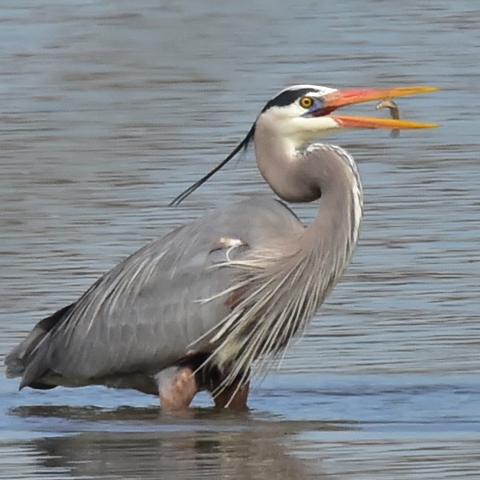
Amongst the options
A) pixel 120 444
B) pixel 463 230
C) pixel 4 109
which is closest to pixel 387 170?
pixel 463 230

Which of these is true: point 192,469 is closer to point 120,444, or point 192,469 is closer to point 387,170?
point 120,444

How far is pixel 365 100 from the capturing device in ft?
30.3

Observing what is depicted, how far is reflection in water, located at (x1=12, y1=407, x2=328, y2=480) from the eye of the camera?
797cm

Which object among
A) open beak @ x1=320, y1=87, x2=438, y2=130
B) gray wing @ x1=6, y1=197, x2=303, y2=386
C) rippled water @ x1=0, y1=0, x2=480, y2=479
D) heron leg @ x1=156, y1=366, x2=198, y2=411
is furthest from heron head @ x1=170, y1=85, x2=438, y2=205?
rippled water @ x1=0, y1=0, x2=480, y2=479

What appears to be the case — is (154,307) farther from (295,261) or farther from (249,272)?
(295,261)

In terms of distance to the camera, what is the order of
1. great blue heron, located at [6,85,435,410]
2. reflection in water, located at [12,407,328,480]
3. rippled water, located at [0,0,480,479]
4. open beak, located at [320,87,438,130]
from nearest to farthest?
reflection in water, located at [12,407,328,480], rippled water, located at [0,0,480,479], open beak, located at [320,87,438,130], great blue heron, located at [6,85,435,410]

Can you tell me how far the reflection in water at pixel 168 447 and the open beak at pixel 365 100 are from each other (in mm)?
1467

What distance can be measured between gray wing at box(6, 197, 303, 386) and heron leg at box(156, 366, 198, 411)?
7 cm

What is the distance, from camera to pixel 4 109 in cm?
1569

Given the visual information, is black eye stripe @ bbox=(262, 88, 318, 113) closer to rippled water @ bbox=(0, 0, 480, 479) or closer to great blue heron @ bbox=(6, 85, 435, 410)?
great blue heron @ bbox=(6, 85, 435, 410)

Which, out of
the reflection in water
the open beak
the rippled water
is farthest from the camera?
the open beak

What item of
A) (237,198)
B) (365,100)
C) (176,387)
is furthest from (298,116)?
(237,198)

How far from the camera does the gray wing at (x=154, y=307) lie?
9.39 m

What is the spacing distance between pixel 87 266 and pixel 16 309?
774 mm
